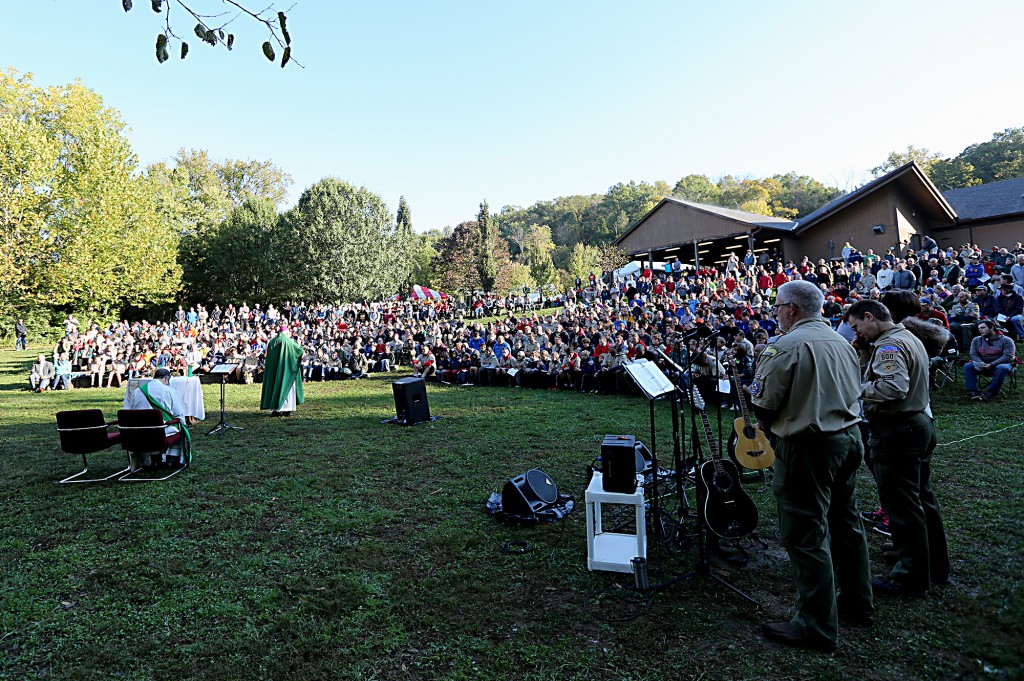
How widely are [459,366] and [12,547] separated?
12.6 meters

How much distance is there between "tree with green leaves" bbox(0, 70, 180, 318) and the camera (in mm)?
22438

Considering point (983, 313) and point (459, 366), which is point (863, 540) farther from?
point (459, 366)

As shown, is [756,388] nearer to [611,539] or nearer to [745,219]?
[611,539]

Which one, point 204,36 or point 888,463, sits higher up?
point 204,36

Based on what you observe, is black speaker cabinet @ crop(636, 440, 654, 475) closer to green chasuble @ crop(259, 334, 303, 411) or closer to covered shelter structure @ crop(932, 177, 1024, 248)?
green chasuble @ crop(259, 334, 303, 411)

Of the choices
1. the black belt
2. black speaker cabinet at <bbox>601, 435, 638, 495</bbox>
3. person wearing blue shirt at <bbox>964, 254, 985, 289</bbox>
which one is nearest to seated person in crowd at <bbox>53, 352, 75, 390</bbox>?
black speaker cabinet at <bbox>601, 435, 638, 495</bbox>

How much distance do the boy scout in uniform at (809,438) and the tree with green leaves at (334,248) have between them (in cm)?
3766

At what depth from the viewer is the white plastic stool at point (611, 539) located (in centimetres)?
394

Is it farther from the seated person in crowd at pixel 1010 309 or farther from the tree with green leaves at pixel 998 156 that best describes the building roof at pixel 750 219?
the tree with green leaves at pixel 998 156

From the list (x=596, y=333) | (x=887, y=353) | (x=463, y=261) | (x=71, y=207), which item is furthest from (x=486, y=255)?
(x=887, y=353)

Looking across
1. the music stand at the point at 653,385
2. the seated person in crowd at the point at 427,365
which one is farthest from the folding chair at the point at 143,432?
the seated person in crowd at the point at 427,365

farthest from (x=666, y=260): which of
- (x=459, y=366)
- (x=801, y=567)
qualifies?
(x=801, y=567)

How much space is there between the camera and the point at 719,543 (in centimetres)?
435

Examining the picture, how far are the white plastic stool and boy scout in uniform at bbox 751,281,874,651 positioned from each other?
1021 millimetres
